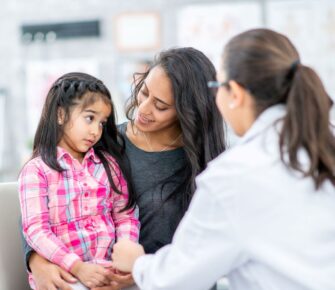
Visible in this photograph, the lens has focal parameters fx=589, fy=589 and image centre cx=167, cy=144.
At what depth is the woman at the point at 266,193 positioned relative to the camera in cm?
107

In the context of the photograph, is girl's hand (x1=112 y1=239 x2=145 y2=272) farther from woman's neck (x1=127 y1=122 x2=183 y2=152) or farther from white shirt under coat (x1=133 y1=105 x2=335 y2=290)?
woman's neck (x1=127 y1=122 x2=183 y2=152)

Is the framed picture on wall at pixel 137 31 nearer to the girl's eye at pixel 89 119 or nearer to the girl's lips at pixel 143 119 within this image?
the girl's lips at pixel 143 119

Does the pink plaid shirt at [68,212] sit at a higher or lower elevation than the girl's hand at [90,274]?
higher

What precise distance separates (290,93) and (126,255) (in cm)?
51

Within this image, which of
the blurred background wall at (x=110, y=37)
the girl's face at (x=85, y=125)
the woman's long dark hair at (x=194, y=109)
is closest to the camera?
the girl's face at (x=85, y=125)

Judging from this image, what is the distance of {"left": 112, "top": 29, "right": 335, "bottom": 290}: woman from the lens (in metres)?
1.07

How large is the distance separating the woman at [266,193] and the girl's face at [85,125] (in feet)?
1.38

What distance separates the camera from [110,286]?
143 centimetres

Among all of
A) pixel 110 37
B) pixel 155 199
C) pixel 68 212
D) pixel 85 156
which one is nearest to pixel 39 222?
pixel 68 212

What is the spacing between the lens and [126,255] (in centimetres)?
131

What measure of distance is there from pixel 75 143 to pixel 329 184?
0.66 m

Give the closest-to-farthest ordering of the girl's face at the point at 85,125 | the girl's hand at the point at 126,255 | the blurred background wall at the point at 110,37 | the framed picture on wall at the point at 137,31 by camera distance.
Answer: the girl's hand at the point at 126,255
the girl's face at the point at 85,125
the blurred background wall at the point at 110,37
the framed picture on wall at the point at 137,31

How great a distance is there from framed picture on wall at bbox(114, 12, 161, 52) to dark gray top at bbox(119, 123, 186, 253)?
2564 millimetres

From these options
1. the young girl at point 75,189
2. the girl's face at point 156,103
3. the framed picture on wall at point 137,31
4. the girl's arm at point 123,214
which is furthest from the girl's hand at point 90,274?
the framed picture on wall at point 137,31
